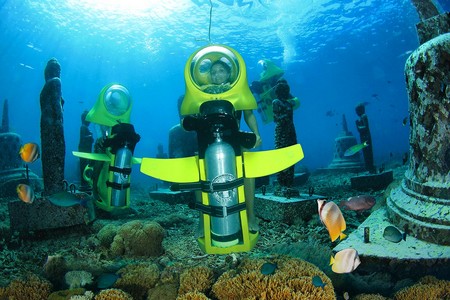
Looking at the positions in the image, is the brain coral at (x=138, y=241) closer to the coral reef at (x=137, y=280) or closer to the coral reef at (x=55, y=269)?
the coral reef at (x=55, y=269)

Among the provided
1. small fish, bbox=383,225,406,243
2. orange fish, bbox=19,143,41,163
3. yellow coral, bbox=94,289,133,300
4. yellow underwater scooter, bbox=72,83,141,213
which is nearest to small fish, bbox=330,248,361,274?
small fish, bbox=383,225,406,243

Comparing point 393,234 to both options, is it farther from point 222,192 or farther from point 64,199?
point 64,199

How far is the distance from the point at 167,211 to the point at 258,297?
5942mm

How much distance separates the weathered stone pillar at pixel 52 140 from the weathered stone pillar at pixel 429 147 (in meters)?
5.80

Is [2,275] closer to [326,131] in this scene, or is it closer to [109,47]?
[109,47]

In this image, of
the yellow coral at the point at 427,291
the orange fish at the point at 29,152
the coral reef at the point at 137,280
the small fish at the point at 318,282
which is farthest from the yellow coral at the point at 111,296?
the orange fish at the point at 29,152

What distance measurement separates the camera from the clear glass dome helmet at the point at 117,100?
6156mm

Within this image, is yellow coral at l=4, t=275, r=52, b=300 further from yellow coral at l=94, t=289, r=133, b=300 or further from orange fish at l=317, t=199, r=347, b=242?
orange fish at l=317, t=199, r=347, b=242

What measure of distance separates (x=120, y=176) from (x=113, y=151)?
534mm

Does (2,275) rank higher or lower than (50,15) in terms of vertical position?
lower

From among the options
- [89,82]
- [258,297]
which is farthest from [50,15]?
[89,82]

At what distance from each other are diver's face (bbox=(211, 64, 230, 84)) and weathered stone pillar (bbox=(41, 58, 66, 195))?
3.38 metres

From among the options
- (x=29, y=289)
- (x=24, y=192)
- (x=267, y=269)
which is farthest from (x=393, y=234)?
(x=24, y=192)

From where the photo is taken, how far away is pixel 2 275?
3.67 m
